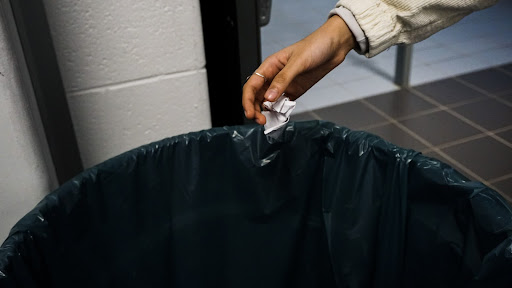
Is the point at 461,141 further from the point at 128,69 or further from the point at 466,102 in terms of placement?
Answer: the point at 128,69

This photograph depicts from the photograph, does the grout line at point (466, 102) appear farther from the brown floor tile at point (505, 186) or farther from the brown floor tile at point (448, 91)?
the brown floor tile at point (505, 186)

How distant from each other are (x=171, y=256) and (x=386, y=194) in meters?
0.43

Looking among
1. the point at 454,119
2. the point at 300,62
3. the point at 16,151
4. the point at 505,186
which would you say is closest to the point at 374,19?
the point at 300,62

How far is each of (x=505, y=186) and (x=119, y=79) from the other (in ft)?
4.57

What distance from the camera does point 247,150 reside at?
40.0 inches

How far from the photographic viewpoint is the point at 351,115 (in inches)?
91.7

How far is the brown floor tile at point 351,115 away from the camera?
2.26 meters

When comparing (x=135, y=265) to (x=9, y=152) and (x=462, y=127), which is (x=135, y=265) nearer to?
(x=9, y=152)

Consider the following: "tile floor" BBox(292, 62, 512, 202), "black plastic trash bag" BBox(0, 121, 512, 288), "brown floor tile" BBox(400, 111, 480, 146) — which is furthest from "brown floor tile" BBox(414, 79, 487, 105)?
"black plastic trash bag" BBox(0, 121, 512, 288)

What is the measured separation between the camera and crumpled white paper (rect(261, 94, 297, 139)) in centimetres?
83

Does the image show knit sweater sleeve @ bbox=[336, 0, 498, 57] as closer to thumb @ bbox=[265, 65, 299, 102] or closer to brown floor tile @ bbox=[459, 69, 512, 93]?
thumb @ bbox=[265, 65, 299, 102]

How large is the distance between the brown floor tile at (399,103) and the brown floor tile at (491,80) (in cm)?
33

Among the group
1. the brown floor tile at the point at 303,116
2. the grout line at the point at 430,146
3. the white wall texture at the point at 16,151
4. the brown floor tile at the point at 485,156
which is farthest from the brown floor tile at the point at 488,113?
the white wall texture at the point at 16,151

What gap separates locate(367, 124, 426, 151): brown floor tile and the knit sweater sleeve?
1232 mm
